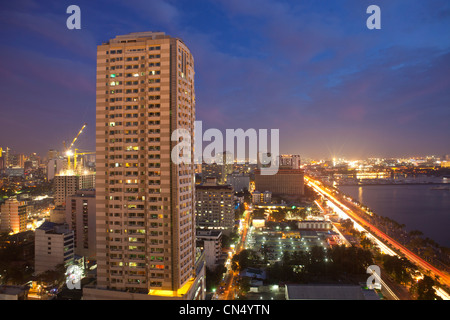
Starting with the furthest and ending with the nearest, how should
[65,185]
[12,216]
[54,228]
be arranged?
[65,185] → [12,216] → [54,228]

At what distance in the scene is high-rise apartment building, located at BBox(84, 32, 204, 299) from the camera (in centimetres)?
473

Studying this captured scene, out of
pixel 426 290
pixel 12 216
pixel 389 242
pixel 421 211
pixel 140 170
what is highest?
pixel 140 170

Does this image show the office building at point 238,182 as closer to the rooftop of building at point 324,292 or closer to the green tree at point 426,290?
the green tree at point 426,290

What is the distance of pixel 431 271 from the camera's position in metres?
8.09

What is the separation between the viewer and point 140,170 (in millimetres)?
4801

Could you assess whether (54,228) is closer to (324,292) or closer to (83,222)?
(83,222)

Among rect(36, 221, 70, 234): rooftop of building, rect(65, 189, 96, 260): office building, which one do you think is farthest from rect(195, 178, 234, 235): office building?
rect(36, 221, 70, 234): rooftop of building

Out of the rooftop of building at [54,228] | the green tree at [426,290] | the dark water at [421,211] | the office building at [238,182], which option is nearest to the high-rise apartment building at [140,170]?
the rooftop of building at [54,228]

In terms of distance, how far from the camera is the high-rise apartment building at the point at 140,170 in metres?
4.73

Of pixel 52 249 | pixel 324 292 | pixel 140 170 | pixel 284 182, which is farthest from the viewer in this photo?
pixel 284 182

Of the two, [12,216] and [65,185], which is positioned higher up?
[65,185]

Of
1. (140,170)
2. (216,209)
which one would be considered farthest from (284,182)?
(140,170)

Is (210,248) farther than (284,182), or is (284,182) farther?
(284,182)
